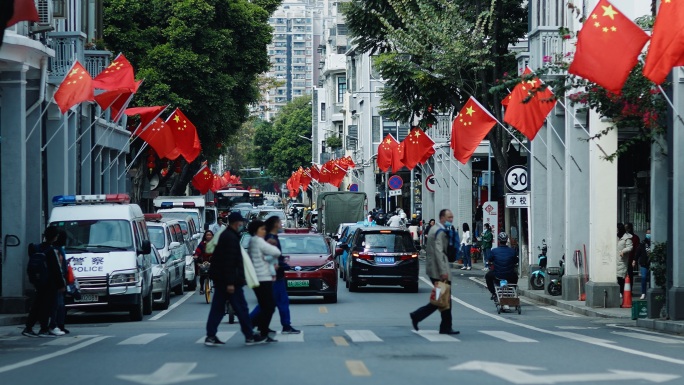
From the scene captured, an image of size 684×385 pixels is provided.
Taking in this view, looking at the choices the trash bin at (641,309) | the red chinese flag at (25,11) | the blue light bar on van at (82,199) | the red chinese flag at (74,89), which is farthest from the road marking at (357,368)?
the red chinese flag at (74,89)

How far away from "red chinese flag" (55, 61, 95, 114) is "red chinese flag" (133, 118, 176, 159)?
1234 centimetres

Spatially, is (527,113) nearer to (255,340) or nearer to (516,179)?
(516,179)

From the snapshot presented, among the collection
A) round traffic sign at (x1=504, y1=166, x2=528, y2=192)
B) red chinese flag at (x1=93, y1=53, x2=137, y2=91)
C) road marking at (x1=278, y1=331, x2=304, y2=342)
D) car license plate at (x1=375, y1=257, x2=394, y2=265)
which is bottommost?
road marking at (x1=278, y1=331, x2=304, y2=342)

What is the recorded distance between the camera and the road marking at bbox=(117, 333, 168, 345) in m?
19.2

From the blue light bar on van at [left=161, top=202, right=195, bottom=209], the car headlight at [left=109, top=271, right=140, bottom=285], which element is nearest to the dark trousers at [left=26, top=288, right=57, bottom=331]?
the car headlight at [left=109, top=271, right=140, bottom=285]

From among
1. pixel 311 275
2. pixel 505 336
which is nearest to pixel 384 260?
pixel 311 275

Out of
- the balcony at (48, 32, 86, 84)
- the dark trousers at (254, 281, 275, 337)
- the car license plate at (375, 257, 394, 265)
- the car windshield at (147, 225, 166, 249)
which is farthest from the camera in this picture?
the car license plate at (375, 257, 394, 265)

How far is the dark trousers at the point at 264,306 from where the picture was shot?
18750 mm

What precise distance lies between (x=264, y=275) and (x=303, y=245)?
12.6 meters

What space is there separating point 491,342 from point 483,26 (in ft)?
75.8

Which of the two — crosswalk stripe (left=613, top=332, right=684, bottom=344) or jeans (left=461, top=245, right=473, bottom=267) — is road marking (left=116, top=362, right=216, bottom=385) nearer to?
crosswalk stripe (left=613, top=332, right=684, bottom=344)

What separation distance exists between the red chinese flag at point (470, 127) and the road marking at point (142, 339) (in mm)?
16503

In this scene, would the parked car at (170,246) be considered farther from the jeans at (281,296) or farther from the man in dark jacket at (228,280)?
the man in dark jacket at (228,280)

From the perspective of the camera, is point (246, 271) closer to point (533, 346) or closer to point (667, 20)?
point (533, 346)
